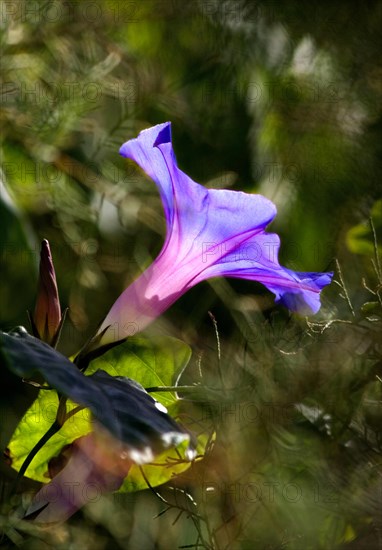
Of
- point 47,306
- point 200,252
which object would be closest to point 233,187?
point 200,252

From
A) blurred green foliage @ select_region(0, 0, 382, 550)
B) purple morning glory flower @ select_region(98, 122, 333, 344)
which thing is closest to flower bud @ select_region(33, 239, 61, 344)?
purple morning glory flower @ select_region(98, 122, 333, 344)

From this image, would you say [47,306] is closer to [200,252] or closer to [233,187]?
[200,252]

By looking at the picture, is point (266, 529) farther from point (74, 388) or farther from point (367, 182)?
point (367, 182)

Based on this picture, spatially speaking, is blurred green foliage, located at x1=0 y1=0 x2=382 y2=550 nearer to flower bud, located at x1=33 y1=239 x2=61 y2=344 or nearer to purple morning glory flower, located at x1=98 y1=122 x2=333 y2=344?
purple morning glory flower, located at x1=98 y1=122 x2=333 y2=344

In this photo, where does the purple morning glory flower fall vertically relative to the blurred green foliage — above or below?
above

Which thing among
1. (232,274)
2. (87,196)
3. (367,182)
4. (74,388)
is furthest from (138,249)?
(74,388)

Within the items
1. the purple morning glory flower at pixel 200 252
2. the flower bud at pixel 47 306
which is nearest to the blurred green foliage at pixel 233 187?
the purple morning glory flower at pixel 200 252
